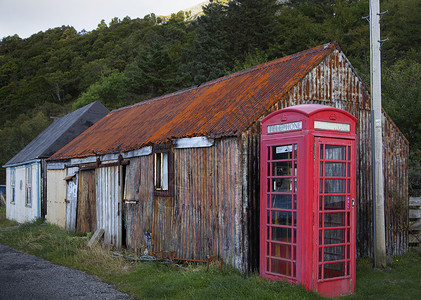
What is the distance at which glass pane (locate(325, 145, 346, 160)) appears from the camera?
23.9 ft

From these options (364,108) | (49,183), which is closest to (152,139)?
(364,108)

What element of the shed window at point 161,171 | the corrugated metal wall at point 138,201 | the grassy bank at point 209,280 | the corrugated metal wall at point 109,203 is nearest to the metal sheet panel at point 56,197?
the corrugated metal wall at point 109,203

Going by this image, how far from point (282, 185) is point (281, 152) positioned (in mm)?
578

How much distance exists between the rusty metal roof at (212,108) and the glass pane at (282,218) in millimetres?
1761

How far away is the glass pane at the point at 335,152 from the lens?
7.29m

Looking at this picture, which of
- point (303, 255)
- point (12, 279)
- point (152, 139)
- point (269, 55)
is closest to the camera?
point (303, 255)

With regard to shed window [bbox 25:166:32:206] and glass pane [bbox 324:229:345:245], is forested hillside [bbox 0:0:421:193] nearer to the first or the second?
glass pane [bbox 324:229:345:245]

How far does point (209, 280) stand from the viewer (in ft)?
25.1

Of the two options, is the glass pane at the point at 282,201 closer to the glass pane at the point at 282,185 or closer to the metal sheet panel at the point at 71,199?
the glass pane at the point at 282,185

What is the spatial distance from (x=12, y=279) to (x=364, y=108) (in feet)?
29.3

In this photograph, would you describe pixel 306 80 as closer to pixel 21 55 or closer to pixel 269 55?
pixel 269 55

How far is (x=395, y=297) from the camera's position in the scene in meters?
6.94

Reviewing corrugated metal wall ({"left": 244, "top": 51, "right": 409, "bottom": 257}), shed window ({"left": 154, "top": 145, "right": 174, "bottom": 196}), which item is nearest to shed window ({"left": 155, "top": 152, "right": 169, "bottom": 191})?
shed window ({"left": 154, "top": 145, "right": 174, "bottom": 196})

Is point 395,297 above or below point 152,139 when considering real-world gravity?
below
